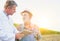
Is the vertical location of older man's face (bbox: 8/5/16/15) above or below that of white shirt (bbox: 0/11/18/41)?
above

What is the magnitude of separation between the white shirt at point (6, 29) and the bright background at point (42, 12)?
0.08 m

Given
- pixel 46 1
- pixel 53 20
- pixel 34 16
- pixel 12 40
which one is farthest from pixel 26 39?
pixel 46 1

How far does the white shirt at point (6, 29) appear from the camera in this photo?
157 centimetres

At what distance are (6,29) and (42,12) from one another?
17.5 inches

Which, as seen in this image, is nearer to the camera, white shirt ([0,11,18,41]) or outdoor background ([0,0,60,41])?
white shirt ([0,11,18,41])

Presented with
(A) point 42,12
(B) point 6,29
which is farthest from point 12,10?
(A) point 42,12

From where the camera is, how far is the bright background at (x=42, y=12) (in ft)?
5.55

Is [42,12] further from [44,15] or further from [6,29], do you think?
[6,29]

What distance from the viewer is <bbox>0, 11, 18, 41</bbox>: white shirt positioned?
1567 mm

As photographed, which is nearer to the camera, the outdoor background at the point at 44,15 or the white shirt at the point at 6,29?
the white shirt at the point at 6,29

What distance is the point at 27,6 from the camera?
172 cm

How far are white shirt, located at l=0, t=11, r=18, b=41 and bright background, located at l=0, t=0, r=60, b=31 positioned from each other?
0.27 feet

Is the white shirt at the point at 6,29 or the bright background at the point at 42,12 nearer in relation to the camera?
the white shirt at the point at 6,29

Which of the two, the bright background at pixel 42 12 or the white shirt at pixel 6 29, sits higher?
the bright background at pixel 42 12
